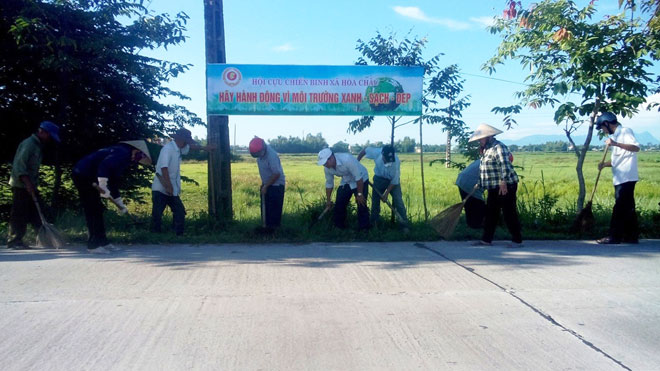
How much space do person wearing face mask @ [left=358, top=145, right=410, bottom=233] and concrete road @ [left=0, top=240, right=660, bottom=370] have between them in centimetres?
154

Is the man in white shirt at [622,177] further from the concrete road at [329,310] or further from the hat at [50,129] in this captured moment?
the hat at [50,129]

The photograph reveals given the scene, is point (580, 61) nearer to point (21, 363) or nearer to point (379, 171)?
point (379, 171)

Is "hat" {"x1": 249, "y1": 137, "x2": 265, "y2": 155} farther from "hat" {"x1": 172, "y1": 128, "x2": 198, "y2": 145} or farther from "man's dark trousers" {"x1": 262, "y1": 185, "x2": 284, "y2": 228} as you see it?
"hat" {"x1": 172, "y1": 128, "x2": 198, "y2": 145}

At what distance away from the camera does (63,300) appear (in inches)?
174

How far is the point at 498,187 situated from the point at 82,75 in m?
6.68

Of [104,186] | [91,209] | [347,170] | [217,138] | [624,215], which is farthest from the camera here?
[217,138]

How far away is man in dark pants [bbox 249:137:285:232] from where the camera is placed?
7.33m

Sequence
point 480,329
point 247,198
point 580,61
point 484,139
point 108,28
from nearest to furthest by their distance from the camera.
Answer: point 480,329, point 484,139, point 580,61, point 108,28, point 247,198

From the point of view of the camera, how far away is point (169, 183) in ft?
23.3

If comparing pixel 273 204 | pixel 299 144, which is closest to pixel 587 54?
pixel 273 204

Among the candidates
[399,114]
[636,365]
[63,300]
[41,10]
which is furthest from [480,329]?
Answer: [41,10]

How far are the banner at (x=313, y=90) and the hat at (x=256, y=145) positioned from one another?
0.96 meters

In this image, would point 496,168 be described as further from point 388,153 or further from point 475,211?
point 388,153

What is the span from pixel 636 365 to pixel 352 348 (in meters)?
1.87
